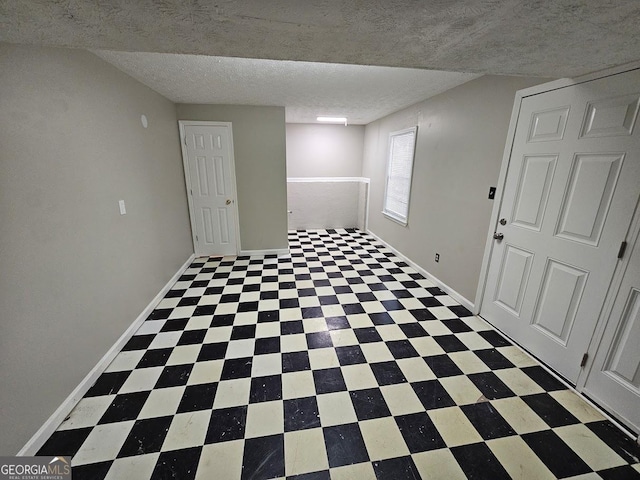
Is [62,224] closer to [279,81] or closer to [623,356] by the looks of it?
[279,81]

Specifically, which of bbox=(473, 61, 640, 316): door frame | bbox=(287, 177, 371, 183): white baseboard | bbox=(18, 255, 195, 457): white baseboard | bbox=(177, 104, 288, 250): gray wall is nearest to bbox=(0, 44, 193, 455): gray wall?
bbox=(18, 255, 195, 457): white baseboard

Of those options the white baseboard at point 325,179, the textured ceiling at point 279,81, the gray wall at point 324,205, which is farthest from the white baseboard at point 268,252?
the textured ceiling at point 279,81

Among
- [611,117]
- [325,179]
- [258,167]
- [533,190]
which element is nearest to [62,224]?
[258,167]

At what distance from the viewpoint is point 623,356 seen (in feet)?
5.32

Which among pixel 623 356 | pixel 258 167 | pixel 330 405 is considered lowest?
pixel 330 405

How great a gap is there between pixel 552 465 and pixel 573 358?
32.9 inches

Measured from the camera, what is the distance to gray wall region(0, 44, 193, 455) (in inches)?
52.8

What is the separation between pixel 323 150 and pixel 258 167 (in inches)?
86.4

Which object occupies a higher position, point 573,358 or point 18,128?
point 18,128

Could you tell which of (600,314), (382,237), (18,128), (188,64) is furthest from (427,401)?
(382,237)

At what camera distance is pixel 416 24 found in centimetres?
109

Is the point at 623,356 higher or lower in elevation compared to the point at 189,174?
lower

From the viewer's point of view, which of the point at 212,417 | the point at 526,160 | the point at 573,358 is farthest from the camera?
the point at 526,160

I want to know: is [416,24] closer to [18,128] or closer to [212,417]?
[18,128]
